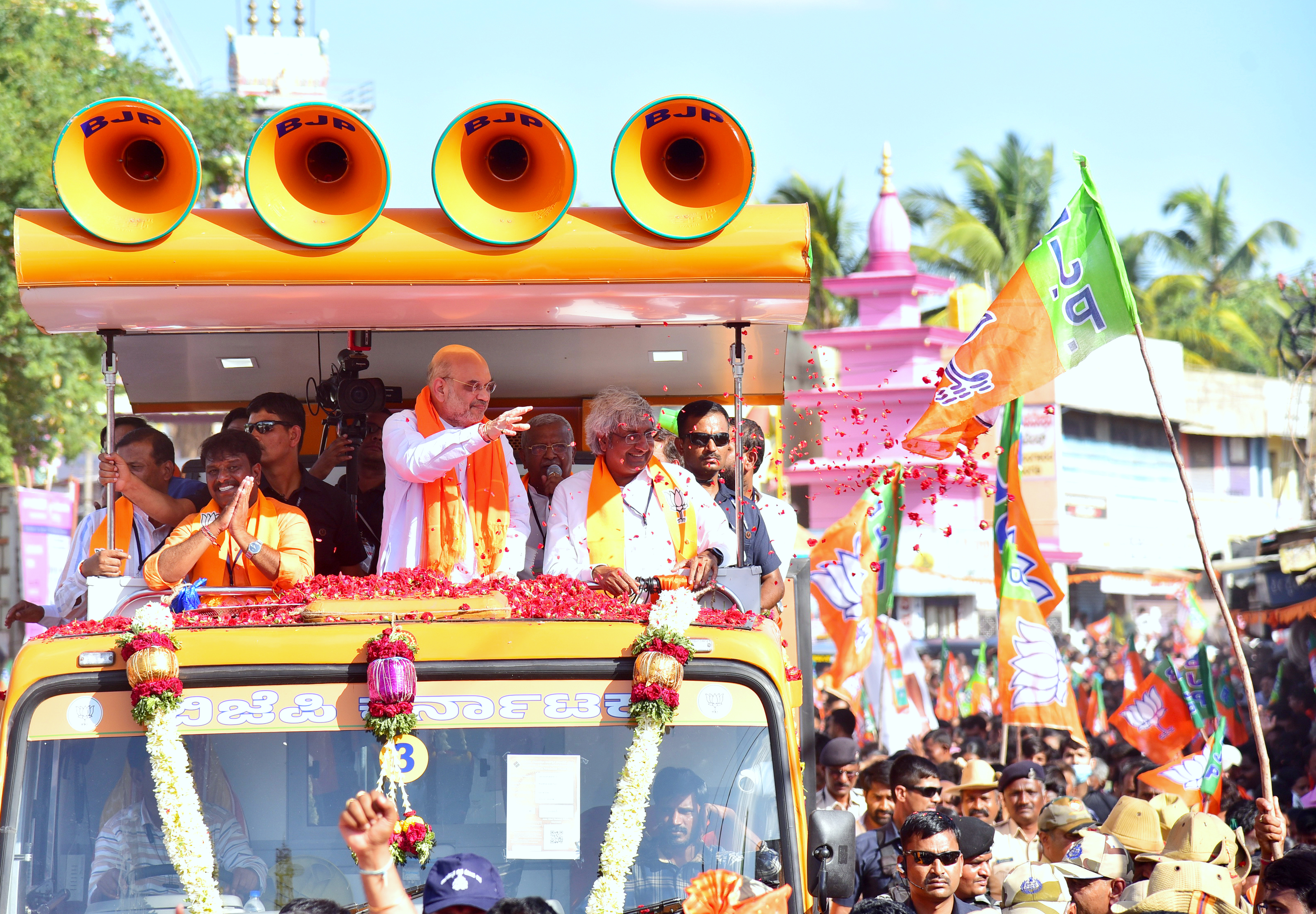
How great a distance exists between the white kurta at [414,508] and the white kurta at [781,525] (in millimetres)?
1464

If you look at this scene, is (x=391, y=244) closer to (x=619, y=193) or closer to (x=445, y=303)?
(x=445, y=303)

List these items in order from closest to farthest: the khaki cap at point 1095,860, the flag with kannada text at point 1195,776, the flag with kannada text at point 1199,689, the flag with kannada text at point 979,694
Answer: the khaki cap at point 1095,860 → the flag with kannada text at point 1195,776 → the flag with kannada text at point 1199,689 → the flag with kannada text at point 979,694

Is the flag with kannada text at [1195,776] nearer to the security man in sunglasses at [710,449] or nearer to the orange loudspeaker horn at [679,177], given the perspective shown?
the security man in sunglasses at [710,449]

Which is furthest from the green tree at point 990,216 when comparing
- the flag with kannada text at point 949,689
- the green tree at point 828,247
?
the flag with kannada text at point 949,689

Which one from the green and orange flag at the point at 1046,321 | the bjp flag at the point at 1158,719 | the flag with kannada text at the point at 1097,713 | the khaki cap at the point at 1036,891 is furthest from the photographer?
the flag with kannada text at the point at 1097,713

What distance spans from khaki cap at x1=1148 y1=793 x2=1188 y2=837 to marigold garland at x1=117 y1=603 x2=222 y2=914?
4743mm

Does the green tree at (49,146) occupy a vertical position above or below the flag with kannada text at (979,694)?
above

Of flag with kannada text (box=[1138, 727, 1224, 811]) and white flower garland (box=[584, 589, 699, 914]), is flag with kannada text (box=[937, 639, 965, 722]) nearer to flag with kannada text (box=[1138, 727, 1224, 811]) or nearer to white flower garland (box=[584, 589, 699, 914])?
flag with kannada text (box=[1138, 727, 1224, 811])

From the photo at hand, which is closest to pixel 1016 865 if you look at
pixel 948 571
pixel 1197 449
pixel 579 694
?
pixel 579 694

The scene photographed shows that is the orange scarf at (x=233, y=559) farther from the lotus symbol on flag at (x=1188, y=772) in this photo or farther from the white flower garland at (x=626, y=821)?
the lotus symbol on flag at (x=1188, y=772)

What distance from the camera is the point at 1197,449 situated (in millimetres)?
38094

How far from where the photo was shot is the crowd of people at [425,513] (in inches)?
211

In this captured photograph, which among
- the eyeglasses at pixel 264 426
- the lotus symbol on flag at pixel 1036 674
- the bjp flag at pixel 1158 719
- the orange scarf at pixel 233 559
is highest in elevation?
the eyeglasses at pixel 264 426

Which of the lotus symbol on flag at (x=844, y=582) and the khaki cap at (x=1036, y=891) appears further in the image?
the lotus symbol on flag at (x=844, y=582)
